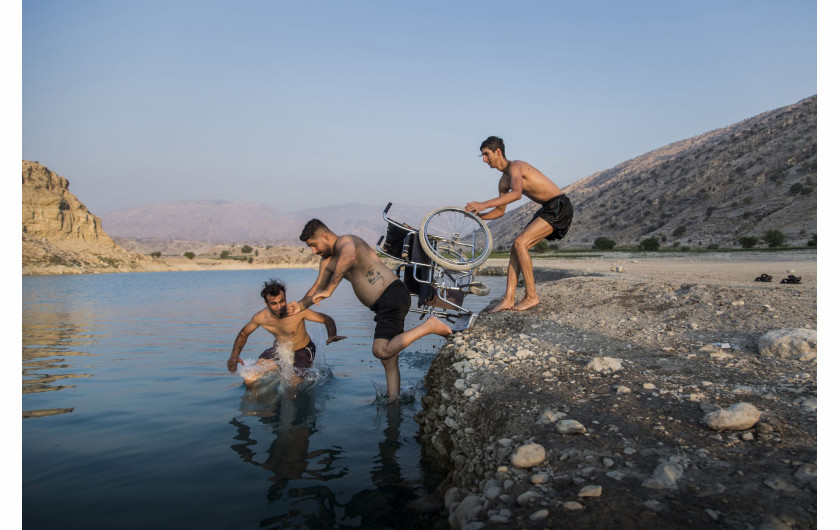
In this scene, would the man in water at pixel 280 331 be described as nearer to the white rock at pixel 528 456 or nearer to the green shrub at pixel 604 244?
the white rock at pixel 528 456

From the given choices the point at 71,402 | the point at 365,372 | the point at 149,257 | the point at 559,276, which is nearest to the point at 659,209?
the point at 559,276

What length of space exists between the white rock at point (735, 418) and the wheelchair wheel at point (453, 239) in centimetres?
351

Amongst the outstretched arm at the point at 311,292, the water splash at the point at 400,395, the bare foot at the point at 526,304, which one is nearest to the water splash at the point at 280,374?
the water splash at the point at 400,395

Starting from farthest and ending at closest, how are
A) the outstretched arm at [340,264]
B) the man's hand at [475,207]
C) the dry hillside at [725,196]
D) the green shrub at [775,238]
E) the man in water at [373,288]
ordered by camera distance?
1. the dry hillside at [725,196]
2. the green shrub at [775,238]
3. the man's hand at [475,207]
4. the man in water at [373,288]
5. the outstretched arm at [340,264]

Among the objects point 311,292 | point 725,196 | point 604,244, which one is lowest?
point 604,244

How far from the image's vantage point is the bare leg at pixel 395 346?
5785 millimetres

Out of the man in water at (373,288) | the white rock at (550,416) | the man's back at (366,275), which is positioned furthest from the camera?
the man's back at (366,275)

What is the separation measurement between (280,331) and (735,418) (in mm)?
6370

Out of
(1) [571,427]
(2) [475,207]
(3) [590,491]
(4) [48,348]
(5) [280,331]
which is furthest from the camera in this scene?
(4) [48,348]

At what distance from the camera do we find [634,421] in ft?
11.0

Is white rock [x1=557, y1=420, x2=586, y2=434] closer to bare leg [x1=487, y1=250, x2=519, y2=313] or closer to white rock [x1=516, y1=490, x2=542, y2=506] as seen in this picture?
white rock [x1=516, y1=490, x2=542, y2=506]

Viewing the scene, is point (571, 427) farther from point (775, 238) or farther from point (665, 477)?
point (775, 238)

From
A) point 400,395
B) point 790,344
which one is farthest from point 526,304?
point 790,344

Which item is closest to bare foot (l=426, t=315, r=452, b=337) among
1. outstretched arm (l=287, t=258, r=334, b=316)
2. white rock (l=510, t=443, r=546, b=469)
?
outstretched arm (l=287, t=258, r=334, b=316)
